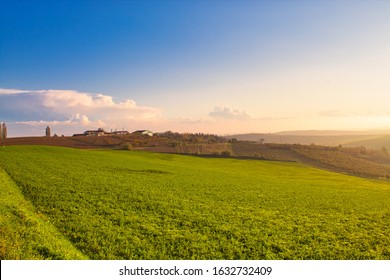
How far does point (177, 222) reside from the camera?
845 inches

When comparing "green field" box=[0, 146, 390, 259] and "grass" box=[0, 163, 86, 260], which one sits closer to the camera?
"grass" box=[0, 163, 86, 260]

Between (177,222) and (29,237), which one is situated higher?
(29,237)

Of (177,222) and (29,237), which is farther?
(177,222)

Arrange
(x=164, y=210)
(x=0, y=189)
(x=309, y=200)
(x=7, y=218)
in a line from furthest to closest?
(x=309, y=200) → (x=0, y=189) → (x=164, y=210) → (x=7, y=218)

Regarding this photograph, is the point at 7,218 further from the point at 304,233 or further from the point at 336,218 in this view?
the point at 336,218

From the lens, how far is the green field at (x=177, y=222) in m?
15.9

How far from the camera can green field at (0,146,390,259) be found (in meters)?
15.9

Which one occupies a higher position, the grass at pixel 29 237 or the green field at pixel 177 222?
the grass at pixel 29 237

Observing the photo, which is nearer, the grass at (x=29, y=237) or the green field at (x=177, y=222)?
the grass at (x=29, y=237)

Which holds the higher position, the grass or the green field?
the grass

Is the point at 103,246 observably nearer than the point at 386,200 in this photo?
Yes
